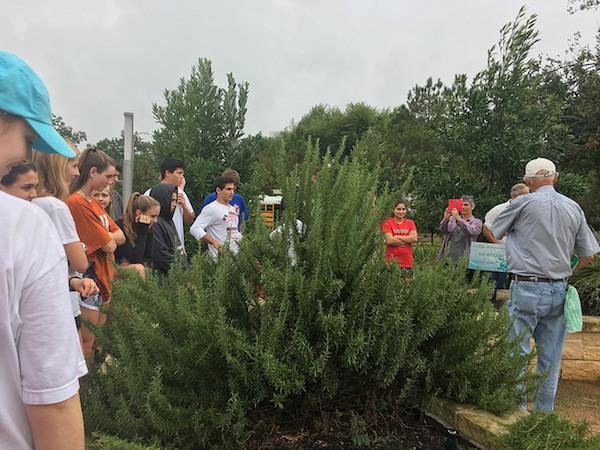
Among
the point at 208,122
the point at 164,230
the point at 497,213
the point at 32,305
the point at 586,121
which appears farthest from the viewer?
the point at 586,121

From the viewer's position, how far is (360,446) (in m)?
2.18

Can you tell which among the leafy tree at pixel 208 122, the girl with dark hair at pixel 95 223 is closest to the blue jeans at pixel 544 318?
the girl with dark hair at pixel 95 223

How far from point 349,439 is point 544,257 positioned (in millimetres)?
2351

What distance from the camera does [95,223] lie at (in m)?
3.48

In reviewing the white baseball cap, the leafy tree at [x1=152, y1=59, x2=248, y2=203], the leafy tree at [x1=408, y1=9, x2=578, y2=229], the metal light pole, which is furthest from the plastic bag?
the metal light pole

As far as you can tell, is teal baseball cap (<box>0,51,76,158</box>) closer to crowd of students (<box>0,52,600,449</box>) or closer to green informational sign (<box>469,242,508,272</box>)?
crowd of students (<box>0,52,600,449</box>)

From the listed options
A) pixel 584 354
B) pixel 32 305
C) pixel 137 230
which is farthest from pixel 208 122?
pixel 32 305

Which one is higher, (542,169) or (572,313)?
(542,169)

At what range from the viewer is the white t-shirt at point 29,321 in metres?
0.77

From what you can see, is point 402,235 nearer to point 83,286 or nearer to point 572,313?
point 572,313

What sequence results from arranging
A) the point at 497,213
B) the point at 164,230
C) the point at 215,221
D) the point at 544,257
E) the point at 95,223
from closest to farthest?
the point at 95,223 → the point at 544,257 → the point at 164,230 → the point at 215,221 → the point at 497,213

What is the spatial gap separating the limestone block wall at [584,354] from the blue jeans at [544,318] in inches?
52.3

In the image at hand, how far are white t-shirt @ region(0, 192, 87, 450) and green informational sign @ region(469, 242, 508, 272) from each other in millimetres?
5029

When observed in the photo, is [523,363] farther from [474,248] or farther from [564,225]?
[474,248]
